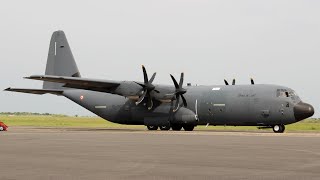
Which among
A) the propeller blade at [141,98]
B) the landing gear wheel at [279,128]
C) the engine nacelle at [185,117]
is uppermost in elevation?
the propeller blade at [141,98]

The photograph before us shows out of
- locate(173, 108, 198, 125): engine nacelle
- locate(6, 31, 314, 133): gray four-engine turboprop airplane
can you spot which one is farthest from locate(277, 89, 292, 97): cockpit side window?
locate(173, 108, 198, 125): engine nacelle

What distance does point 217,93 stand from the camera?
141ft

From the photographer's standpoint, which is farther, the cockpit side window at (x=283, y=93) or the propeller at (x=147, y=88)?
the propeller at (x=147, y=88)

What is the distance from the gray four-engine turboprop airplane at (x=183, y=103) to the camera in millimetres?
40125

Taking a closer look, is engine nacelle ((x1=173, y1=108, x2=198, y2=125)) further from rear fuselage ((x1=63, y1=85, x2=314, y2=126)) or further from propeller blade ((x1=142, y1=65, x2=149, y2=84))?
propeller blade ((x1=142, y1=65, x2=149, y2=84))

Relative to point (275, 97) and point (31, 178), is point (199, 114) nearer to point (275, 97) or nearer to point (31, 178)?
point (275, 97)

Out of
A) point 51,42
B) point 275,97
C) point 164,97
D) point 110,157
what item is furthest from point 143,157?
point 51,42

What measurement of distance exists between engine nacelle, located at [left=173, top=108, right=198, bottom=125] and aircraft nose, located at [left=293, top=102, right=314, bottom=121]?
341 inches

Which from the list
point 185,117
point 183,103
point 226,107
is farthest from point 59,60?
point 226,107

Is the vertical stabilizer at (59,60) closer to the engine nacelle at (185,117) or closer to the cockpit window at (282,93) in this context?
the engine nacelle at (185,117)

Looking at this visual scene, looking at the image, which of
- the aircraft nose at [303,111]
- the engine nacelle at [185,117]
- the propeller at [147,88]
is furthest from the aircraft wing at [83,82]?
the aircraft nose at [303,111]

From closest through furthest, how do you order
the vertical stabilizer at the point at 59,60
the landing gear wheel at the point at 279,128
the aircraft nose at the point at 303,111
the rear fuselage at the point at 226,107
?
the aircraft nose at the point at 303,111 → the rear fuselage at the point at 226,107 → the landing gear wheel at the point at 279,128 → the vertical stabilizer at the point at 59,60

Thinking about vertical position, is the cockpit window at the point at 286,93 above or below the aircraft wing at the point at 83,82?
below

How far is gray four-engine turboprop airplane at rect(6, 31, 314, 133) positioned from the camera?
40125 millimetres
